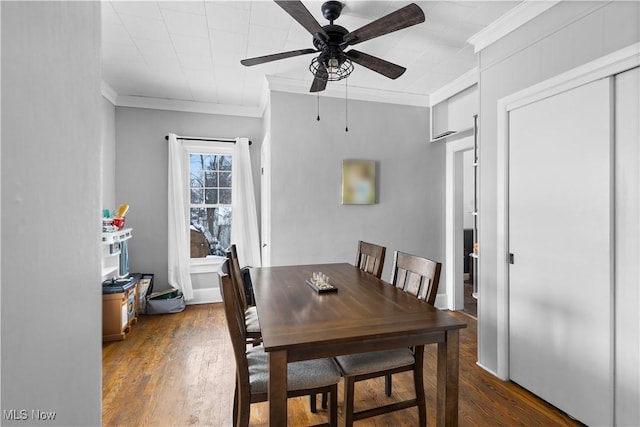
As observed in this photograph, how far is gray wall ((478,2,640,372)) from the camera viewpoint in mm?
1725

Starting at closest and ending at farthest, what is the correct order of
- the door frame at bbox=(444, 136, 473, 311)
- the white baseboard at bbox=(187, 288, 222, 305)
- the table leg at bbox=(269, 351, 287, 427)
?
the table leg at bbox=(269, 351, 287, 427)
the door frame at bbox=(444, 136, 473, 311)
the white baseboard at bbox=(187, 288, 222, 305)

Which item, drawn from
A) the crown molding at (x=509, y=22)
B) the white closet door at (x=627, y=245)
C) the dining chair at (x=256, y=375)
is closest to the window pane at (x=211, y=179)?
the dining chair at (x=256, y=375)

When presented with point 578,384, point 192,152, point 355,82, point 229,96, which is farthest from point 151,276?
point 578,384

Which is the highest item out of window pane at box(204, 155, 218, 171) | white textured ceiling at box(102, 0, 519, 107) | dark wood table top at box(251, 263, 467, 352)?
white textured ceiling at box(102, 0, 519, 107)

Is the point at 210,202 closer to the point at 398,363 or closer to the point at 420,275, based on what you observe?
the point at 420,275

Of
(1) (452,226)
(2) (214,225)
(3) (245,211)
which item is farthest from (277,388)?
(2) (214,225)

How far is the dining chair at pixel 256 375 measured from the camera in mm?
1400

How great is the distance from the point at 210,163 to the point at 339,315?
136 inches

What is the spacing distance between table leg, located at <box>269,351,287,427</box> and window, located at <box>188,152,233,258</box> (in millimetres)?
3400

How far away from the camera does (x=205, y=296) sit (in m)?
4.23

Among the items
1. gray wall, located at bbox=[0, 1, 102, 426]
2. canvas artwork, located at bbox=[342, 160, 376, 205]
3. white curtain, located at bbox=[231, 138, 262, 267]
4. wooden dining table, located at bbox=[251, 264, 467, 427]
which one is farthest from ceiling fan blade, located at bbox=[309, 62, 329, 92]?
gray wall, located at bbox=[0, 1, 102, 426]

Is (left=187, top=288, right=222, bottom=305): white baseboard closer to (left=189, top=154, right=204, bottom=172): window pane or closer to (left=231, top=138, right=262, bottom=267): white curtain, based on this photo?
(left=231, top=138, right=262, bottom=267): white curtain

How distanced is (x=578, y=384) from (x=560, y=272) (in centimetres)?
66

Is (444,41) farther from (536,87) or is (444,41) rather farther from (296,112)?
(296,112)
